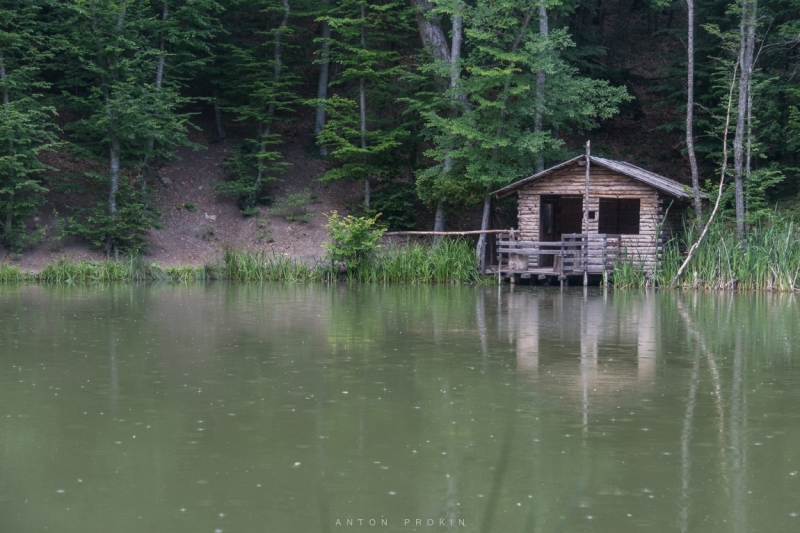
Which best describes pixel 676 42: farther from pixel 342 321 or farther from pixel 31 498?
pixel 31 498

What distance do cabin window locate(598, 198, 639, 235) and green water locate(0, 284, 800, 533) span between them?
17.4 m

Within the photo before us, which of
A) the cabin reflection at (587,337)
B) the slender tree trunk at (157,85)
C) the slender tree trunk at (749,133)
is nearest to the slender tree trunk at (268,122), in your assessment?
the slender tree trunk at (157,85)

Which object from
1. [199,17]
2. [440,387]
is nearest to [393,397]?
[440,387]

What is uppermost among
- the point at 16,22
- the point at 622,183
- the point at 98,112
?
the point at 16,22

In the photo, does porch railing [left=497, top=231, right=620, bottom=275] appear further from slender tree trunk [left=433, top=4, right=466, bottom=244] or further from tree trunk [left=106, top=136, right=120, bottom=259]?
tree trunk [left=106, top=136, right=120, bottom=259]

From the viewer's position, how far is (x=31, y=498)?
629 centimetres

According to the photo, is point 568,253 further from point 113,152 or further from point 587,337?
point 113,152

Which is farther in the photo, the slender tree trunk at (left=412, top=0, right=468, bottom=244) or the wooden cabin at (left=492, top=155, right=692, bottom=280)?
the slender tree trunk at (left=412, top=0, right=468, bottom=244)

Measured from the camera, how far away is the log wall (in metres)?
27.1

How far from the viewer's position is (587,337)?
14461 millimetres

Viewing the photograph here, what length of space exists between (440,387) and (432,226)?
23844mm

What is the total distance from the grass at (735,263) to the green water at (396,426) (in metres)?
8.50

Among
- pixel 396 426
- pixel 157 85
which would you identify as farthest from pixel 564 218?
pixel 396 426

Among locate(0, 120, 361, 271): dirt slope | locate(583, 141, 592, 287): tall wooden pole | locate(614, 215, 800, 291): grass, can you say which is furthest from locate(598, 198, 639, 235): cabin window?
locate(0, 120, 361, 271): dirt slope
